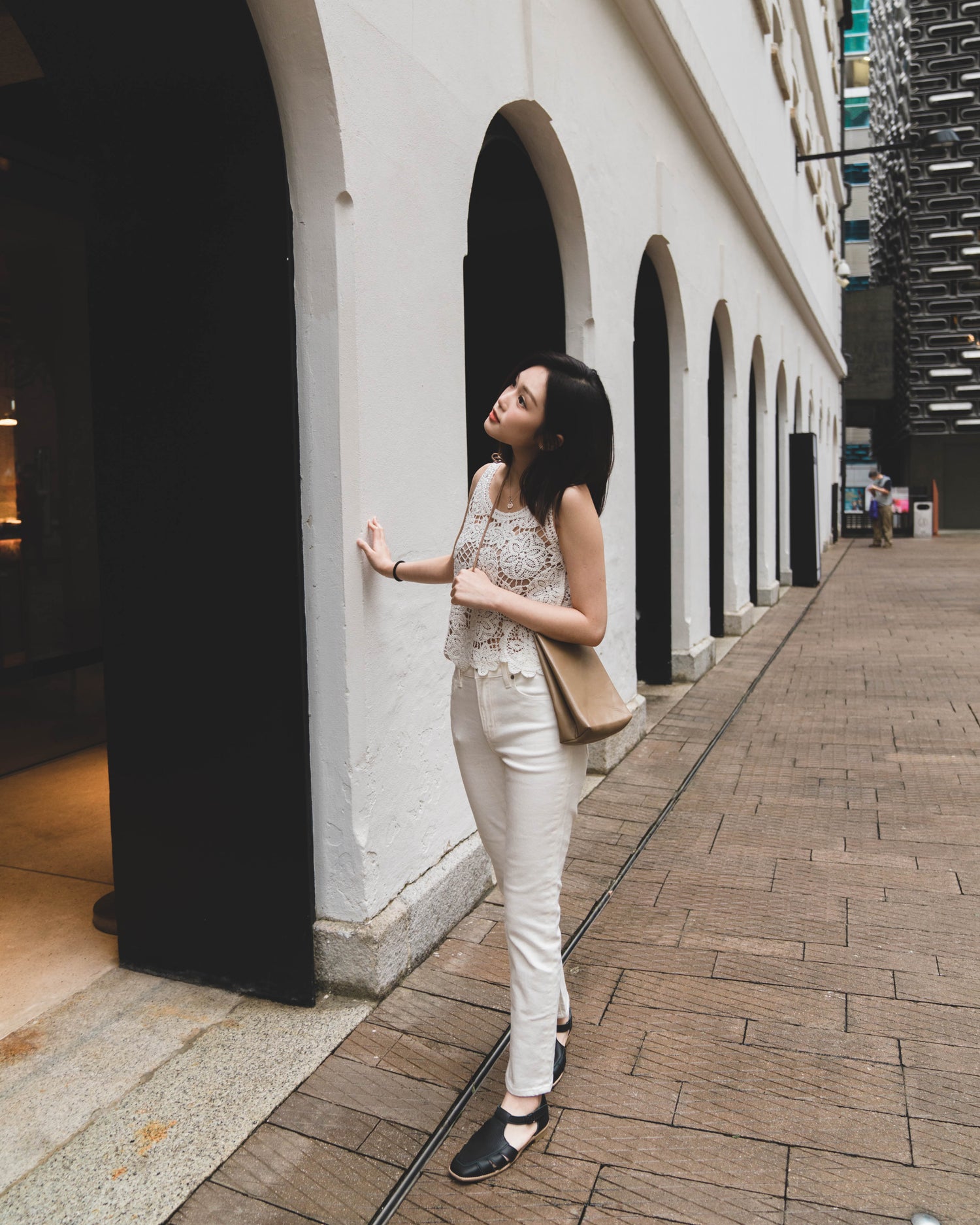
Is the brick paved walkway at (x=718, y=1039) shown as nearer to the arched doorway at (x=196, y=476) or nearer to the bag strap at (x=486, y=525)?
the arched doorway at (x=196, y=476)

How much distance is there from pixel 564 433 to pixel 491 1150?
1.74 m

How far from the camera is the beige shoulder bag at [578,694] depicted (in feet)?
8.18

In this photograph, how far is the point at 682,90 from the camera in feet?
26.0

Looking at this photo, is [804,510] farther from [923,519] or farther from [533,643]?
[923,519]

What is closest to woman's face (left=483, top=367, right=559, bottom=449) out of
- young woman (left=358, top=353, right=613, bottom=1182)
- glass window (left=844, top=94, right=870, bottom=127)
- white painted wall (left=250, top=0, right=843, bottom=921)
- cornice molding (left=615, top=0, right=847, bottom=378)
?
young woman (left=358, top=353, right=613, bottom=1182)

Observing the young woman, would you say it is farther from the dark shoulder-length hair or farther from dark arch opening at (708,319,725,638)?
dark arch opening at (708,319,725,638)

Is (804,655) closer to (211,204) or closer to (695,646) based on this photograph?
(695,646)

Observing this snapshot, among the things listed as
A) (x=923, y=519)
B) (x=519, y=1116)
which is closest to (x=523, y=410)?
(x=519, y=1116)

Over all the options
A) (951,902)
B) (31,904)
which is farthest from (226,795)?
(951,902)

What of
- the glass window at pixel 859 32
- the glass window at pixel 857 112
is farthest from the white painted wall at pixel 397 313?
the glass window at pixel 857 112

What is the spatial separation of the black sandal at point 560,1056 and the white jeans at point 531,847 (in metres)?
0.24

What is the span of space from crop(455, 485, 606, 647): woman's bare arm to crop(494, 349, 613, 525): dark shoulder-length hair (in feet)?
0.13

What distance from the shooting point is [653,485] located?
8625 mm

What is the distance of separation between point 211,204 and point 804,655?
8238 mm
